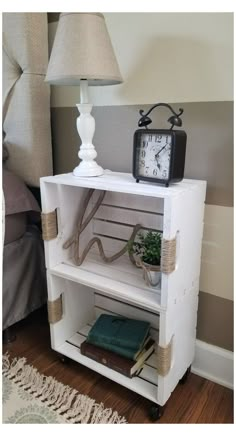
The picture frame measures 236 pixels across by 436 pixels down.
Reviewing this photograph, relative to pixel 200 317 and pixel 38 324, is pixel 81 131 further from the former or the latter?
pixel 38 324

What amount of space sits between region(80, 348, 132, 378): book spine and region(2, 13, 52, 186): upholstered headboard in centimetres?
75

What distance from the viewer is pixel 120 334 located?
4.21 feet

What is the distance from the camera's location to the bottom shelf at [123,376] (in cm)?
115

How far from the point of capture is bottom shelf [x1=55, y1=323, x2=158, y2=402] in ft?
3.76

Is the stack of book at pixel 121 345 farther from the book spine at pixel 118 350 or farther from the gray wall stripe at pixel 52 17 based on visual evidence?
the gray wall stripe at pixel 52 17

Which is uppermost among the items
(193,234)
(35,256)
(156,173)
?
(156,173)

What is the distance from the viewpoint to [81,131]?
46.9 inches

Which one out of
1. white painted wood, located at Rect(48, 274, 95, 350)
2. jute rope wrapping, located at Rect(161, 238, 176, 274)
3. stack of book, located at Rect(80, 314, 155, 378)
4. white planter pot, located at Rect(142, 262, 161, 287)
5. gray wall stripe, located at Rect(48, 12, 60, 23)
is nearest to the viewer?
jute rope wrapping, located at Rect(161, 238, 176, 274)

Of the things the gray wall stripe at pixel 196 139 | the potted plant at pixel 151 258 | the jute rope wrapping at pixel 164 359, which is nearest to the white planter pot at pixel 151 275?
the potted plant at pixel 151 258

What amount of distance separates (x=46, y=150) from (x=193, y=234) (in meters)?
0.78

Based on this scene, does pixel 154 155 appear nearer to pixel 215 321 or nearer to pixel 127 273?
Answer: pixel 127 273

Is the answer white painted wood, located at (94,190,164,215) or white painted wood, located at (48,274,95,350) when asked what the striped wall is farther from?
white painted wood, located at (48,274,95,350)

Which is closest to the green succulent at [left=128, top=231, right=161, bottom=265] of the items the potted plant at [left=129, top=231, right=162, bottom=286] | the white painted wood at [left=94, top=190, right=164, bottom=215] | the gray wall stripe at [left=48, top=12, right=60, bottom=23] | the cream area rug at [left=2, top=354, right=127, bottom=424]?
the potted plant at [left=129, top=231, right=162, bottom=286]
